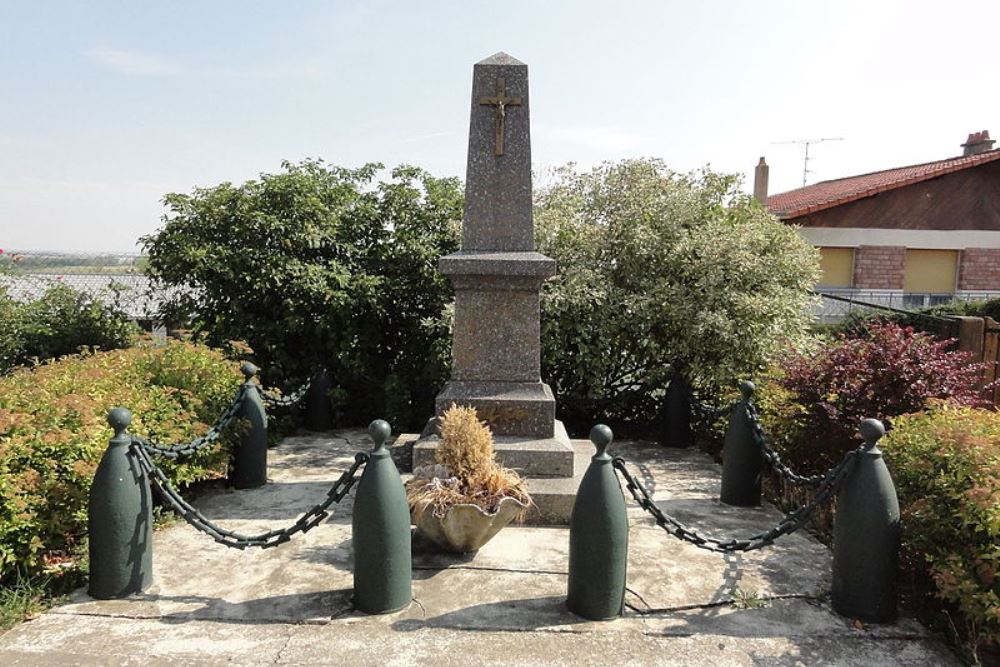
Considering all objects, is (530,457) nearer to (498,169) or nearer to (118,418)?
(498,169)

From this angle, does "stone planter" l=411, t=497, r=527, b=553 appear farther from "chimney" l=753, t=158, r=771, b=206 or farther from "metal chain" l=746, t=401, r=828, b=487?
"chimney" l=753, t=158, r=771, b=206

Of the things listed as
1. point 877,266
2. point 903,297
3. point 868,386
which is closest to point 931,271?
point 877,266

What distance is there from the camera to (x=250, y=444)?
5633 mm

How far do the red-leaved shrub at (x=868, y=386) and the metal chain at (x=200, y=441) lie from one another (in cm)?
455

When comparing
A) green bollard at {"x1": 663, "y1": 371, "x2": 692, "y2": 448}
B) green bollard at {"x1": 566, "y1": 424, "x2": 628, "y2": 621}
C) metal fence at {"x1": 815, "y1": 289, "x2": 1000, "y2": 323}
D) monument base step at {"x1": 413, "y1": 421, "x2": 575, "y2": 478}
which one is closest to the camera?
green bollard at {"x1": 566, "y1": 424, "x2": 628, "y2": 621}

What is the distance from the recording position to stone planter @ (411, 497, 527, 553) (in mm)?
3906

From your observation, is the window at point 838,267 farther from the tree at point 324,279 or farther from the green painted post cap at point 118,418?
the green painted post cap at point 118,418

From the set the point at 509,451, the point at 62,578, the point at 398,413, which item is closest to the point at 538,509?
the point at 509,451

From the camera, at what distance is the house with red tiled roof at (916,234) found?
17125 millimetres

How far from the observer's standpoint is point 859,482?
3496 millimetres

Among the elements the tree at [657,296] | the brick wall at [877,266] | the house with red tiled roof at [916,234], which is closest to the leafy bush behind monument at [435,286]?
the tree at [657,296]

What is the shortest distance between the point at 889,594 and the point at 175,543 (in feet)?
13.7

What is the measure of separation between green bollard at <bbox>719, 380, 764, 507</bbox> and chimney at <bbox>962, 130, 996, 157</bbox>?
825 inches

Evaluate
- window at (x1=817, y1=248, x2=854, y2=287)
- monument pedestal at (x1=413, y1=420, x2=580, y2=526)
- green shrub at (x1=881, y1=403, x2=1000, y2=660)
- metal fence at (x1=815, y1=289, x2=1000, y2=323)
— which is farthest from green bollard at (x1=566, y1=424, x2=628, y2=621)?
window at (x1=817, y1=248, x2=854, y2=287)
